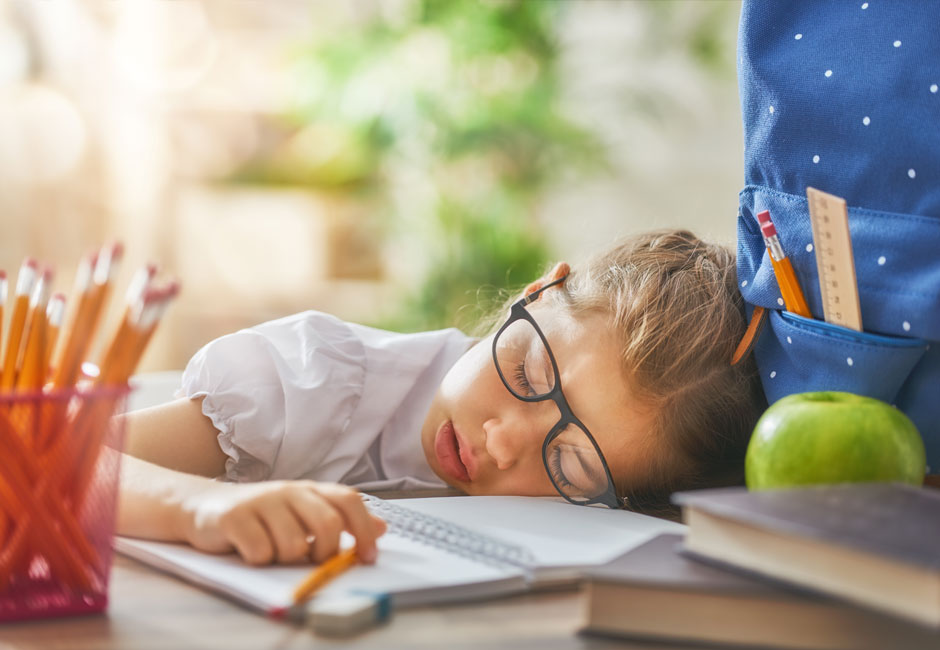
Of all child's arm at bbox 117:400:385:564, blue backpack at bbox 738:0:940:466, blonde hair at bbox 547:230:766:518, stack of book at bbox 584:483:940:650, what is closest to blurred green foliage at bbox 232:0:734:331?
blonde hair at bbox 547:230:766:518

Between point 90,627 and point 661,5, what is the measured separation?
9.48ft

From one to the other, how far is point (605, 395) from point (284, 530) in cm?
38

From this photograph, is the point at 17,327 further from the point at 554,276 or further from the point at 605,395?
the point at 554,276

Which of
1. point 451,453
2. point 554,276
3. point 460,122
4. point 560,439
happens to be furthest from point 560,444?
point 460,122

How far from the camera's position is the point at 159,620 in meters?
0.53

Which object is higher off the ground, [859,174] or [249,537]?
[859,174]

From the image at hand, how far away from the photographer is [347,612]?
1.66 feet

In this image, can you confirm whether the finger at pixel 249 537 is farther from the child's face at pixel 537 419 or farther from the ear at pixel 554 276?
the ear at pixel 554 276

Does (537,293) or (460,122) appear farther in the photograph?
(460,122)

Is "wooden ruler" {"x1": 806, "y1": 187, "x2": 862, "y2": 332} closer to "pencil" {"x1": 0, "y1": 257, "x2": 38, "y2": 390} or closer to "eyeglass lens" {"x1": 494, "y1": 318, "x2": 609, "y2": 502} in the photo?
"eyeglass lens" {"x1": 494, "y1": 318, "x2": 609, "y2": 502}

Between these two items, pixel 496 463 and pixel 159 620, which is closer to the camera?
pixel 159 620

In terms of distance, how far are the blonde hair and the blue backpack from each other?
0.16 feet

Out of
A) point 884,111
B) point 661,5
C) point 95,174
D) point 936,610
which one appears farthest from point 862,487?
point 95,174

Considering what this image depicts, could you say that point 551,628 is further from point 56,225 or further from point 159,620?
point 56,225
